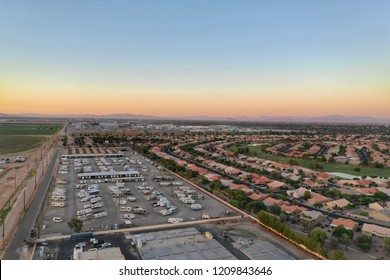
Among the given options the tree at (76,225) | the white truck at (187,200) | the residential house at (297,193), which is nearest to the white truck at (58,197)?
the tree at (76,225)

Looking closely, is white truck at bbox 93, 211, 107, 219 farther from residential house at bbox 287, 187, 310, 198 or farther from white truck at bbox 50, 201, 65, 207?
residential house at bbox 287, 187, 310, 198

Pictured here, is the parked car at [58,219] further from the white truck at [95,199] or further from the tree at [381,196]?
the tree at [381,196]

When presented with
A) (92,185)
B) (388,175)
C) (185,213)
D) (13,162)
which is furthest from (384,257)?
(13,162)

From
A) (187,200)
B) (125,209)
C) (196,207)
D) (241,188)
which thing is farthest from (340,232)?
(125,209)

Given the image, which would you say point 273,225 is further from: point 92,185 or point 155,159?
point 155,159

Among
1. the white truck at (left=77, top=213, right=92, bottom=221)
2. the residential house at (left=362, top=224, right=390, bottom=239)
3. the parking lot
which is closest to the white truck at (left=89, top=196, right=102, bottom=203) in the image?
the parking lot
